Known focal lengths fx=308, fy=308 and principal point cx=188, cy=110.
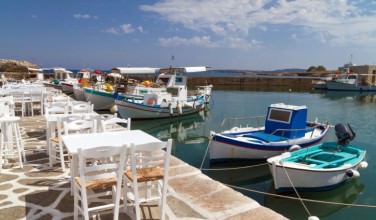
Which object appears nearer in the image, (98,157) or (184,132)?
(98,157)

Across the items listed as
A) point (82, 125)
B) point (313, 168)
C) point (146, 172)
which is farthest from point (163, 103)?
point (146, 172)

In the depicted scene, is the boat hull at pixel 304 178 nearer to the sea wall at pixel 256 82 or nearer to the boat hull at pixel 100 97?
the boat hull at pixel 100 97

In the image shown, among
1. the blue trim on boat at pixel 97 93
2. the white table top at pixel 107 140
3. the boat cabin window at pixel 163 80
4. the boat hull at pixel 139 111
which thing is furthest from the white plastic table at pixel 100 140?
the boat cabin window at pixel 163 80

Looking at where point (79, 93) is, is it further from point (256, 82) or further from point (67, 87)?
point (256, 82)

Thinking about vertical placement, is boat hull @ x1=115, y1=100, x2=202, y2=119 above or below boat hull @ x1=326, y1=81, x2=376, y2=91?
below

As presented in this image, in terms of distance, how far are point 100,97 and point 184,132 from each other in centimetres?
738

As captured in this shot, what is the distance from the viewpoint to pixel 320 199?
7.55 meters

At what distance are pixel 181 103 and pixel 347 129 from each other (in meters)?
12.6

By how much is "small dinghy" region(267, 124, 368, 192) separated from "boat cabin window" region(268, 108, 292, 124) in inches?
68.3

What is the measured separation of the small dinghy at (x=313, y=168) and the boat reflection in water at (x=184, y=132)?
3.44 metres

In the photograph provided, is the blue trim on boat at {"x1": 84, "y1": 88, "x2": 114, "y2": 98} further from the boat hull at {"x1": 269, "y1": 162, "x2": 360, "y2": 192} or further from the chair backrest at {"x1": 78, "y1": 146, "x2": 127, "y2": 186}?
the chair backrest at {"x1": 78, "y1": 146, "x2": 127, "y2": 186}

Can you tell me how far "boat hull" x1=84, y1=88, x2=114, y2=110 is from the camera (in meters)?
20.8

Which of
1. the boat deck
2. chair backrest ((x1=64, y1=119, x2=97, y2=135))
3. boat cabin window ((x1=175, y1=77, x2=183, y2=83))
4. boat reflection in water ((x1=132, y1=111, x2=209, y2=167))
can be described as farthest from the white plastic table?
boat cabin window ((x1=175, y1=77, x2=183, y2=83))

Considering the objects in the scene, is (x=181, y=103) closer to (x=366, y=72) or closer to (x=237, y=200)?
(x=237, y=200)
